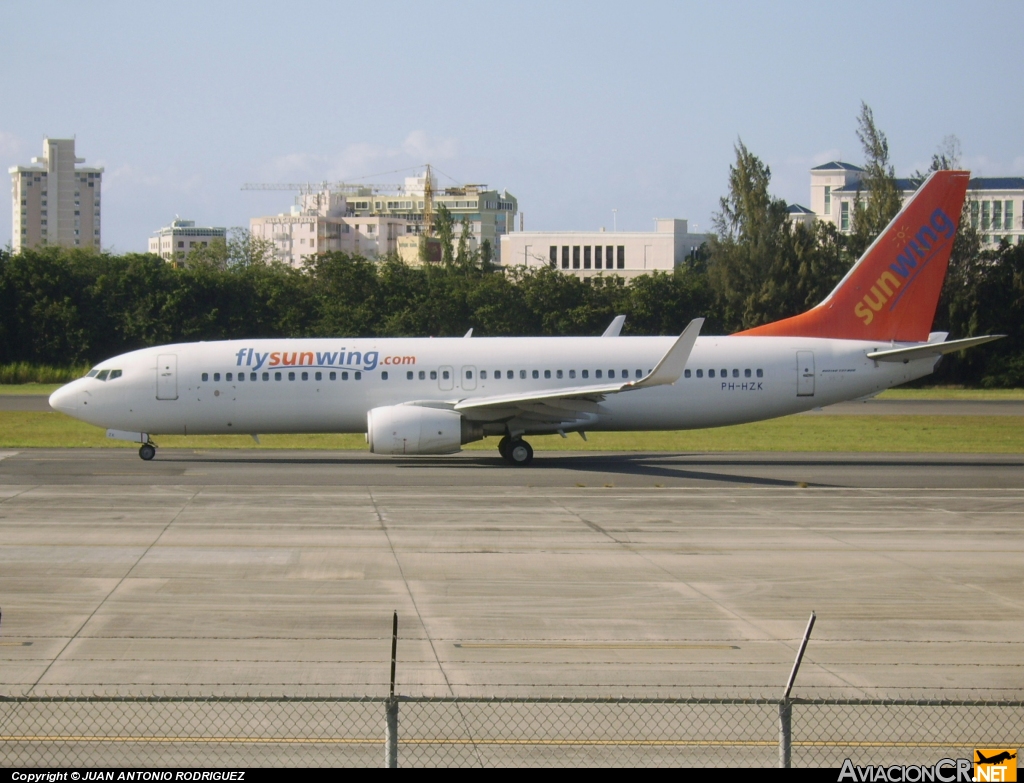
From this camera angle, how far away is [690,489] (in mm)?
28359

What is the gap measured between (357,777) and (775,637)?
265 inches

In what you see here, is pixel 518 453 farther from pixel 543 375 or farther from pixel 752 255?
pixel 752 255

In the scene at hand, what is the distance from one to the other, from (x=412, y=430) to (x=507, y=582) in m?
15.0

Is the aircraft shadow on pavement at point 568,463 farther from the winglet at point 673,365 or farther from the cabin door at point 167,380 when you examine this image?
the winglet at point 673,365

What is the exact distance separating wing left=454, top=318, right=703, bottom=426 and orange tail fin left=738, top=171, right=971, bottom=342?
5654 millimetres

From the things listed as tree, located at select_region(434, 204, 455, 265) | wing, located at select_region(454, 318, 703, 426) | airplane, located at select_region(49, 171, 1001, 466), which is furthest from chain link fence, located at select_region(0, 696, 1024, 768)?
tree, located at select_region(434, 204, 455, 265)

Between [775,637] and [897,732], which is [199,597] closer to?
[775,637]

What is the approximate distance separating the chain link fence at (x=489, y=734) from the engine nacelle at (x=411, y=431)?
67.6 ft

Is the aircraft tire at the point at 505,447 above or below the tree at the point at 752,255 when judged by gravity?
below

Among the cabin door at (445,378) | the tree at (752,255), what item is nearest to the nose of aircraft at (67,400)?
the cabin door at (445,378)

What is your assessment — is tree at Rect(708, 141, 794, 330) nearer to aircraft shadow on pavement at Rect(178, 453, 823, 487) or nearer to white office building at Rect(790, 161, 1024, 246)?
aircraft shadow on pavement at Rect(178, 453, 823, 487)

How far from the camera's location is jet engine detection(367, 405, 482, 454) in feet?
105

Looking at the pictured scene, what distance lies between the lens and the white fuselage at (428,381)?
3384cm

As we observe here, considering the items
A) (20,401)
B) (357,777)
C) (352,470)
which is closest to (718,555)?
(357,777)
